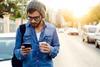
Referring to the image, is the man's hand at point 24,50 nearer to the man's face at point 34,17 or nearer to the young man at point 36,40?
A: the young man at point 36,40

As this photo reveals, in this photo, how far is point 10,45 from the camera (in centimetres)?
702

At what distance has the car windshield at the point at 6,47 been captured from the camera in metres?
6.77

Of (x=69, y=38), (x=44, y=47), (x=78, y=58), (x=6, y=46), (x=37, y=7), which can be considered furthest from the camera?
(x=69, y=38)

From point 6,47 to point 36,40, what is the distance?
319 centimetres

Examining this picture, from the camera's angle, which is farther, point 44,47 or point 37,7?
point 37,7

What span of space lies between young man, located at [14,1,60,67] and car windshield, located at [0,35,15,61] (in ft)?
9.43

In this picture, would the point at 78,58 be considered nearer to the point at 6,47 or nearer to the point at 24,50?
the point at 6,47

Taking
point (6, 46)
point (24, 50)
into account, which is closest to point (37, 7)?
point (24, 50)

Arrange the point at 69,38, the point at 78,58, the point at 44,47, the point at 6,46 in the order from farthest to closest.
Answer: the point at 69,38 → the point at 78,58 → the point at 6,46 → the point at 44,47

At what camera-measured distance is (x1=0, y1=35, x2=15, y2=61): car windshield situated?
677cm

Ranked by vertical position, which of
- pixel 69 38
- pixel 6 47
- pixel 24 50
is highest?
pixel 24 50

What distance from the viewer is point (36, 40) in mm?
3848

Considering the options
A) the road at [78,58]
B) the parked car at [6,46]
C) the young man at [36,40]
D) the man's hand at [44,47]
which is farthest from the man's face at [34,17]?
the road at [78,58]

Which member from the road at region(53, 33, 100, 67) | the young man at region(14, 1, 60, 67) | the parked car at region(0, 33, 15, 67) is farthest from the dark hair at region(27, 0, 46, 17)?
the road at region(53, 33, 100, 67)
